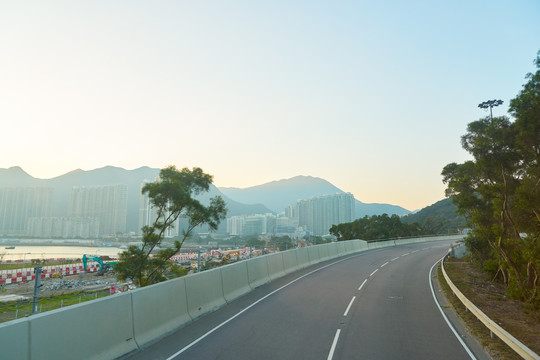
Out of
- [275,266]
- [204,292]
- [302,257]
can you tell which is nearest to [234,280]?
[204,292]

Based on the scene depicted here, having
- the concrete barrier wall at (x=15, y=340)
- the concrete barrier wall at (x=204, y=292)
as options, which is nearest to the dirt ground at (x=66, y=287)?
the concrete barrier wall at (x=204, y=292)

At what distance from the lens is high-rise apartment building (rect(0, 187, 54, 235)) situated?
527 feet

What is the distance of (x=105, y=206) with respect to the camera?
154m

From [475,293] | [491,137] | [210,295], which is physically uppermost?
[491,137]

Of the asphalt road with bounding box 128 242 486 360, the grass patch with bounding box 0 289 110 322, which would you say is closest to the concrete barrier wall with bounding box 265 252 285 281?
the asphalt road with bounding box 128 242 486 360

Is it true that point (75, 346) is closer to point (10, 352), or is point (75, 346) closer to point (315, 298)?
point (10, 352)

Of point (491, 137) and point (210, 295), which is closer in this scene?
point (210, 295)

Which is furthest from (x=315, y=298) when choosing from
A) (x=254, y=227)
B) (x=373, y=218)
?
(x=254, y=227)

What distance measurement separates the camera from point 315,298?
13680 millimetres

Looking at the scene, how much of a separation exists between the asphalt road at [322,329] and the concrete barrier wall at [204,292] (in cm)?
34

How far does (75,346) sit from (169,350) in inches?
85.5

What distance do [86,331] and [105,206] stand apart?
166 metres

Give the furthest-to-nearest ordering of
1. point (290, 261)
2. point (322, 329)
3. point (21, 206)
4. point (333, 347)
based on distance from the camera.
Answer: point (21, 206) < point (290, 261) < point (322, 329) < point (333, 347)

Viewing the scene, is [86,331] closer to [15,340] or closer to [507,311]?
[15,340]
